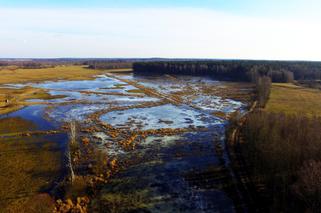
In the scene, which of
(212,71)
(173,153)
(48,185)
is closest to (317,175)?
(173,153)

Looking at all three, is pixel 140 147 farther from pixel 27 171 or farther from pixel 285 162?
pixel 285 162

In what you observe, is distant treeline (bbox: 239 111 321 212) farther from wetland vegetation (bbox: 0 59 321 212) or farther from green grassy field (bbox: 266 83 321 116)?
green grassy field (bbox: 266 83 321 116)

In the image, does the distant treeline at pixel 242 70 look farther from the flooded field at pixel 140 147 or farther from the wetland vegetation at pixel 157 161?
the wetland vegetation at pixel 157 161

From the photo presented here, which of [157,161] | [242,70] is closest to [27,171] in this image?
[157,161]

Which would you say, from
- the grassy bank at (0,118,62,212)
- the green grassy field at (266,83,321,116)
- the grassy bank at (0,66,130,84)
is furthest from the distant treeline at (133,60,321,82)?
the grassy bank at (0,118,62,212)

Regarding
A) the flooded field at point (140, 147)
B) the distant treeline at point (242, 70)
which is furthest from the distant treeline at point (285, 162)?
the distant treeline at point (242, 70)

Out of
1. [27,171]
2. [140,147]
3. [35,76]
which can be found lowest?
[27,171]
